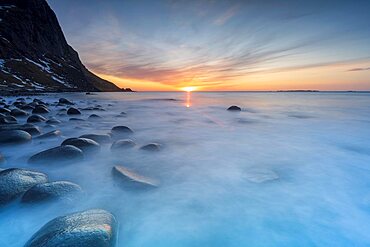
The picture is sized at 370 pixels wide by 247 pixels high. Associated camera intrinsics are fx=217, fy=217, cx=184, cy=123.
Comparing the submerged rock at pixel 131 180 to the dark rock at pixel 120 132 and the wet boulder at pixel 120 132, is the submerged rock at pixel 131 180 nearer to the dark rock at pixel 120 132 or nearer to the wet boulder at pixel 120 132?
the wet boulder at pixel 120 132

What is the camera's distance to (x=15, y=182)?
2.66 meters

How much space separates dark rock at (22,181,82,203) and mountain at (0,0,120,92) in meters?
52.1

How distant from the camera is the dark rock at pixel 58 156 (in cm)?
379

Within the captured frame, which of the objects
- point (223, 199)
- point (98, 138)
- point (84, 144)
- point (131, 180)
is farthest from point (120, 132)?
point (223, 199)

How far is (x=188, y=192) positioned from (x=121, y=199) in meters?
0.88

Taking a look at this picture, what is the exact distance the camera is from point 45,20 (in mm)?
84000

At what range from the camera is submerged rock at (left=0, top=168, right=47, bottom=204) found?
2.49 meters

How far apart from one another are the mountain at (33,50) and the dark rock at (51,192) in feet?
171

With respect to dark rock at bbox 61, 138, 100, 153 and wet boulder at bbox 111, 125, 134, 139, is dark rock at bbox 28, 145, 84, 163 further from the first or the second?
wet boulder at bbox 111, 125, 134, 139

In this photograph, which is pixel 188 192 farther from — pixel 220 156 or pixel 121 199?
pixel 220 156

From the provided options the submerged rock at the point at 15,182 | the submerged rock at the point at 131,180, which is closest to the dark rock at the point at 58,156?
the submerged rock at the point at 15,182

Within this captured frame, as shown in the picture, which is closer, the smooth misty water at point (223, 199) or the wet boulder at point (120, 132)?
the smooth misty water at point (223, 199)

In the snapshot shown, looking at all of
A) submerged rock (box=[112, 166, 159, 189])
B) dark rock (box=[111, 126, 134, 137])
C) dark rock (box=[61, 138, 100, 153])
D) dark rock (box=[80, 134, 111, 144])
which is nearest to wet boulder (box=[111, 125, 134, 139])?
dark rock (box=[111, 126, 134, 137])

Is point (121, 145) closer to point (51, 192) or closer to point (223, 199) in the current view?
point (51, 192)
